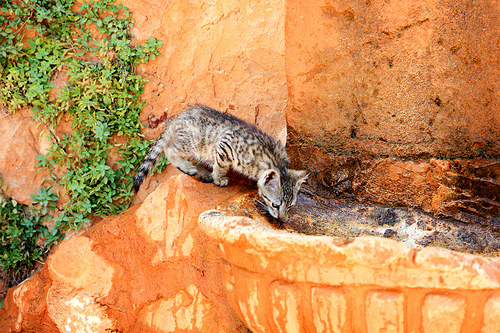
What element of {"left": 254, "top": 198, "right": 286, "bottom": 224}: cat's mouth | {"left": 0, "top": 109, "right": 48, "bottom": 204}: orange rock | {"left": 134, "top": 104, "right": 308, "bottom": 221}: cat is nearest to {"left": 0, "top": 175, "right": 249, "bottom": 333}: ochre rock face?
{"left": 254, "top": 198, "right": 286, "bottom": 224}: cat's mouth

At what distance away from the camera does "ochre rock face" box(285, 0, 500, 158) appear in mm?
3270

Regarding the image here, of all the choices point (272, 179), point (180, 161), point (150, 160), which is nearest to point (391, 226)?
point (272, 179)

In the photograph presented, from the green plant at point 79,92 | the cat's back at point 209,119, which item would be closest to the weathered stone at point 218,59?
the green plant at point 79,92

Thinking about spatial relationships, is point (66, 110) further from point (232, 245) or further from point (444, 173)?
point (444, 173)

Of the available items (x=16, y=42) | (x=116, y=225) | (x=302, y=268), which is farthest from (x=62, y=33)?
(x=302, y=268)

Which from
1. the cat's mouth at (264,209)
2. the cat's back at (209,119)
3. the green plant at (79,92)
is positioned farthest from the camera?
the green plant at (79,92)

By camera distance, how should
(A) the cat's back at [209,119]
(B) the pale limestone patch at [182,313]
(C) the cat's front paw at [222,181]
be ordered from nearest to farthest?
(B) the pale limestone patch at [182,313] < (C) the cat's front paw at [222,181] < (A) the cat's back at [209,119]

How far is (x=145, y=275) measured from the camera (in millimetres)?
3697

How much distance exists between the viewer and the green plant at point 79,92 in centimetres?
540

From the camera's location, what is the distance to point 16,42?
5496mm

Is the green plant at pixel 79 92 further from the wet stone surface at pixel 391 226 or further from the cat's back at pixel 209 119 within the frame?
the wet stone surface at pixel 391 226

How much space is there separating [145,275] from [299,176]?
149cm

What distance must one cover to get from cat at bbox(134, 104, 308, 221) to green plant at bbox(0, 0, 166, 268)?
2.27 ft

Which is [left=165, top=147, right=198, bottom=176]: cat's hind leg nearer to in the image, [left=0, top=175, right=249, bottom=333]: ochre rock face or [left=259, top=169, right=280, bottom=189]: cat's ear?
[left=0, top=175, right=249, bottom=333]: ochre rock face
